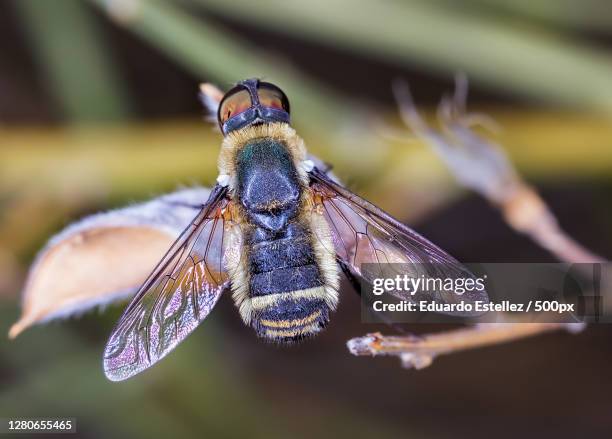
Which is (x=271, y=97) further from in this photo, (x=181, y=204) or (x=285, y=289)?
(x=285, y=289)

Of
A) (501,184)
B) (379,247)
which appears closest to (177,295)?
(379,247)

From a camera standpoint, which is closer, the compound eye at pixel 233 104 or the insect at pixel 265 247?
the insect at pixel 265 247

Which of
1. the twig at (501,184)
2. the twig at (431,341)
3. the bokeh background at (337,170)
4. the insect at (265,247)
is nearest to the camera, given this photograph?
the twig at (431,341)

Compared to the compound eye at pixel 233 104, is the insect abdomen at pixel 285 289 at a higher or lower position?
lower

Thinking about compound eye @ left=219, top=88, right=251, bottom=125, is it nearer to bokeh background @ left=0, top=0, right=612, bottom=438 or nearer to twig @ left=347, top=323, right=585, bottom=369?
twig @ left=347, top=323, right=585, bottom=369

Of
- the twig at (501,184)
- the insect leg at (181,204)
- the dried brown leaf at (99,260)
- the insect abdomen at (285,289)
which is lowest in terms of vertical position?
the insect abdomen at (285,289)

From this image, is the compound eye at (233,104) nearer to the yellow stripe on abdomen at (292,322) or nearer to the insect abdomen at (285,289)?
the insect abdomen at (285,289)

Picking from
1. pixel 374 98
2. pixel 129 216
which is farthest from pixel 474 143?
pixel 374 98

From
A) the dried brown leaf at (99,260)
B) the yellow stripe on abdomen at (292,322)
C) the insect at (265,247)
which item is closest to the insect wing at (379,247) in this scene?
the insect at (265,247)
